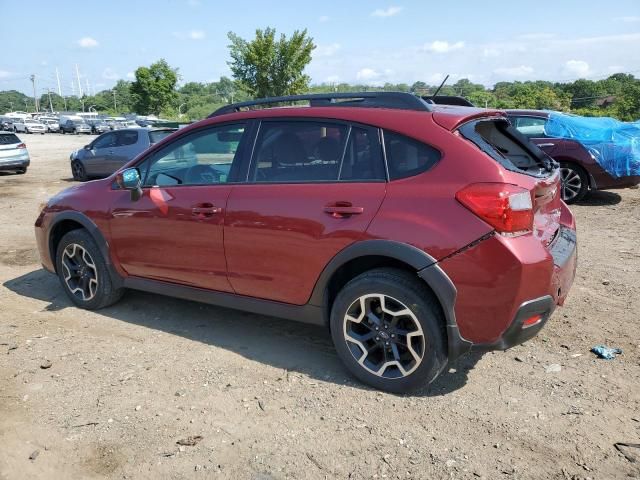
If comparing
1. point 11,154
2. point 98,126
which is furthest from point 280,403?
point 98,126

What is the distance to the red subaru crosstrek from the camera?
115 inches

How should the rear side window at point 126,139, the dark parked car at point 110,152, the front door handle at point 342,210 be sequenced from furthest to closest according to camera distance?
the rear side window at point 126,139, the dark parked car at point 110,152, the front door handle at point 342,210

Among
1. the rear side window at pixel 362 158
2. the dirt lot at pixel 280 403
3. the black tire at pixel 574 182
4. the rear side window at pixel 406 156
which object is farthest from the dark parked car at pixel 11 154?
the rear side window at pixel 406 156

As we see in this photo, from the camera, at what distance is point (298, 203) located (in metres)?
3.42

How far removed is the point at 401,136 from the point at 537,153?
Result: 1259mm

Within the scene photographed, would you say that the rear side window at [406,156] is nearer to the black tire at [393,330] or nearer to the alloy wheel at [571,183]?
the black tire at [393,330]

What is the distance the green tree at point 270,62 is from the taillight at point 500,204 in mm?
29668

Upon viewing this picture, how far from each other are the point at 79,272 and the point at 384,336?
9.86 ft

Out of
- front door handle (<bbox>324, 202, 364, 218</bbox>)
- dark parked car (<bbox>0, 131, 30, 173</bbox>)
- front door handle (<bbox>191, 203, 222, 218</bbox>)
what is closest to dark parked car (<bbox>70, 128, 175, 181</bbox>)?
dark parked car (<bbox>0, 131, 30, 173</bbox>)

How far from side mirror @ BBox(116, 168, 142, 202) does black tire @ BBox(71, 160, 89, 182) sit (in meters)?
11.8

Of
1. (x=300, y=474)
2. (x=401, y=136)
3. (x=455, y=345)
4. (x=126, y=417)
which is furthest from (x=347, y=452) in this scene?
(x=401, y=136)

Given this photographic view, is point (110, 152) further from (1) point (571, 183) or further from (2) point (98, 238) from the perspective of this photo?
(1) point (571, 183)

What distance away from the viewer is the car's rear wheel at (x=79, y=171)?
15.0 meters

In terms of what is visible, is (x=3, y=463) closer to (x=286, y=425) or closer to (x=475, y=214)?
(x=286, y=425)
